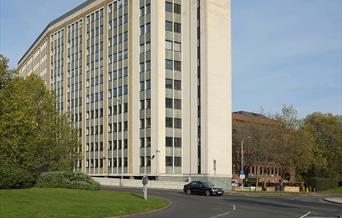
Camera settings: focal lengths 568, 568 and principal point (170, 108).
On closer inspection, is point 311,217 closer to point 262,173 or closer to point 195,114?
point 195,114

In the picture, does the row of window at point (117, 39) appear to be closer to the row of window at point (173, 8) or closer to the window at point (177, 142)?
the row of window at point (173, 8)

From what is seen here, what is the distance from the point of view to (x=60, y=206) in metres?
26.3

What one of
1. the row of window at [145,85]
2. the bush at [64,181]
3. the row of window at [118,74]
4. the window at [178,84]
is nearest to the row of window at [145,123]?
the row of window at [145,85]

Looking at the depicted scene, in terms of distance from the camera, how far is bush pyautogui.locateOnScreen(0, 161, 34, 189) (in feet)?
116

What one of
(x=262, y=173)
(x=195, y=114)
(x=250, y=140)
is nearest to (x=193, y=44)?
(x=195, y=114)

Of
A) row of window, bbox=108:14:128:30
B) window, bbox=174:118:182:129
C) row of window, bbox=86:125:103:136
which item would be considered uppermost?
row of window, bbox=108:14:128:30

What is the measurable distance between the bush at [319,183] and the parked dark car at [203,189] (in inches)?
1901

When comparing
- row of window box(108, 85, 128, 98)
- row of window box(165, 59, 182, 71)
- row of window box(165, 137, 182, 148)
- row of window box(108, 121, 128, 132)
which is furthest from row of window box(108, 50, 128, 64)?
row of window box(165, 137, 182, 148)

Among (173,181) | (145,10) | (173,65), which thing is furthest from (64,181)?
(145,10)

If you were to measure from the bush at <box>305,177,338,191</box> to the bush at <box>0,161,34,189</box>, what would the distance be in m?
69.6

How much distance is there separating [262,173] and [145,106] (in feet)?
163

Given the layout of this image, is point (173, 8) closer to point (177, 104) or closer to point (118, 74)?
point (118, 74)

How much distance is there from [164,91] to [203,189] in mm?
35588

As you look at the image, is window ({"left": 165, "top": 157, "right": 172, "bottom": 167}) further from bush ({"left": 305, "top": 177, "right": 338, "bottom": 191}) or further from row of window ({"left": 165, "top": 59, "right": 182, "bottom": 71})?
bush ({"left": 305, "top": 177, "right": 338, "bottom": 191})
